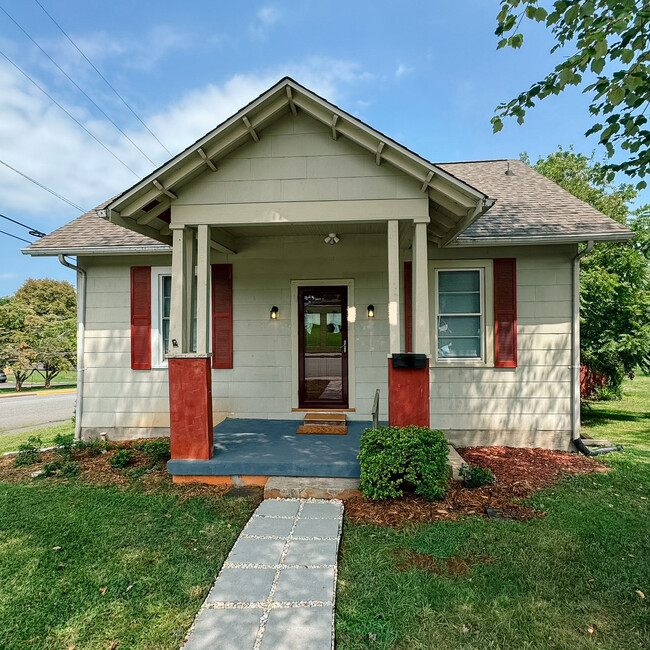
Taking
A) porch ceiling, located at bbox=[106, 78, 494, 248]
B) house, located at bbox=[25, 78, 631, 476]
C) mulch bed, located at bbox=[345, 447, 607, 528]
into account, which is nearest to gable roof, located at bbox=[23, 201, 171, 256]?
house, located at bbox=[25, 78, 631, 476]

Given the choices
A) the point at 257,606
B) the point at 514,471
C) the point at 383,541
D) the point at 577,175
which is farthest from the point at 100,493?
the point at 577,175

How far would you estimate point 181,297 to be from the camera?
4473 millimetres

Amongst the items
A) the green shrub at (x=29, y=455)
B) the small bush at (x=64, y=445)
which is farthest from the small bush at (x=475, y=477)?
the green shrub at (x=29, y=455)

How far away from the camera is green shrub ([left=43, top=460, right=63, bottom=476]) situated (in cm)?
488

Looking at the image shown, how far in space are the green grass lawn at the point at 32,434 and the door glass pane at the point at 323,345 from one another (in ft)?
16.1

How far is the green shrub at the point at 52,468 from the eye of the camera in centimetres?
488

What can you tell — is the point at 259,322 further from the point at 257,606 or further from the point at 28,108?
the point at 28,108

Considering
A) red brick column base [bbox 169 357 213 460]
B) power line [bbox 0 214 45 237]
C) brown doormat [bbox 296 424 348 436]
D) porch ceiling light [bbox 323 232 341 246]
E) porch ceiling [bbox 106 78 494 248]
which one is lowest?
brown doormat [bbox 296 424 348 436]

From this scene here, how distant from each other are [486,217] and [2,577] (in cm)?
678

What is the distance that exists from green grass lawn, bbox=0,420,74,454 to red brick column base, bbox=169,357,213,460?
4.29 meters

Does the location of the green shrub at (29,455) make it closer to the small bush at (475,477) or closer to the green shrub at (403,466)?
the green shrub at (403,466)

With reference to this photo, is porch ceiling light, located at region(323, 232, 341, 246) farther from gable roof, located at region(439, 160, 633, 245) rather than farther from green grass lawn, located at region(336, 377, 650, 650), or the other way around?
green grass lawn, located at region(336, 377, 650, 650)

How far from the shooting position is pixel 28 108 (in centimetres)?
1262

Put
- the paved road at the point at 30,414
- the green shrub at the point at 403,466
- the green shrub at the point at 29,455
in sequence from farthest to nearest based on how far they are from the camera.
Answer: the paved road at the point at 30,414 < the green shrub at the point at 29,455 < the green shrub at the point at 403,466
